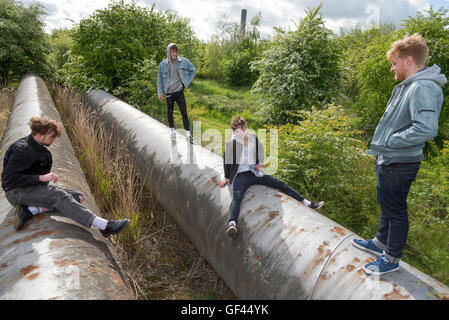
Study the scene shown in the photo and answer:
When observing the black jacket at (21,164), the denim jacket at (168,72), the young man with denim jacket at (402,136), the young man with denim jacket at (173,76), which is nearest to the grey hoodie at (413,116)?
the young man with denim jacket at (402,136)

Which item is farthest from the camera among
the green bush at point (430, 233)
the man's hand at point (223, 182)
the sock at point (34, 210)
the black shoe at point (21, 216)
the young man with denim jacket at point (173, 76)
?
the young man with denim jacket at point (173, 76)

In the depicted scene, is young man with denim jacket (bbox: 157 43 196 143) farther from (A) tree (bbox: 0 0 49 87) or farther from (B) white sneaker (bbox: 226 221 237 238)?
(A) tree (bbox: 0 0 49 87)

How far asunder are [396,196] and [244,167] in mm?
1343

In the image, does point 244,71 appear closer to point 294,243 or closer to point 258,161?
point 258,161

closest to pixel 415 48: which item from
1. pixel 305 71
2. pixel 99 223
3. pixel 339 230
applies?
pixel 339 230

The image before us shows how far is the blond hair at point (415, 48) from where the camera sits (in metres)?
1.71

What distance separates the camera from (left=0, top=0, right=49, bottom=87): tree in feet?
44.5

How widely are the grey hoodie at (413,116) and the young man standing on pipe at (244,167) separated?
42.5 inches

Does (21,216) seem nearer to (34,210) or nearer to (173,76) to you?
(34,210)

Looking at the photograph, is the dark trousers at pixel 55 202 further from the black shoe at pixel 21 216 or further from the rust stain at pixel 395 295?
the rust stain at pixel 395 295

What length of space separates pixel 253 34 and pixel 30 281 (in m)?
25.2

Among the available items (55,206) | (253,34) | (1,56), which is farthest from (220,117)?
(253,34)

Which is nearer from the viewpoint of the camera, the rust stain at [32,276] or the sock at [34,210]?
the rust stain at [32,276]
